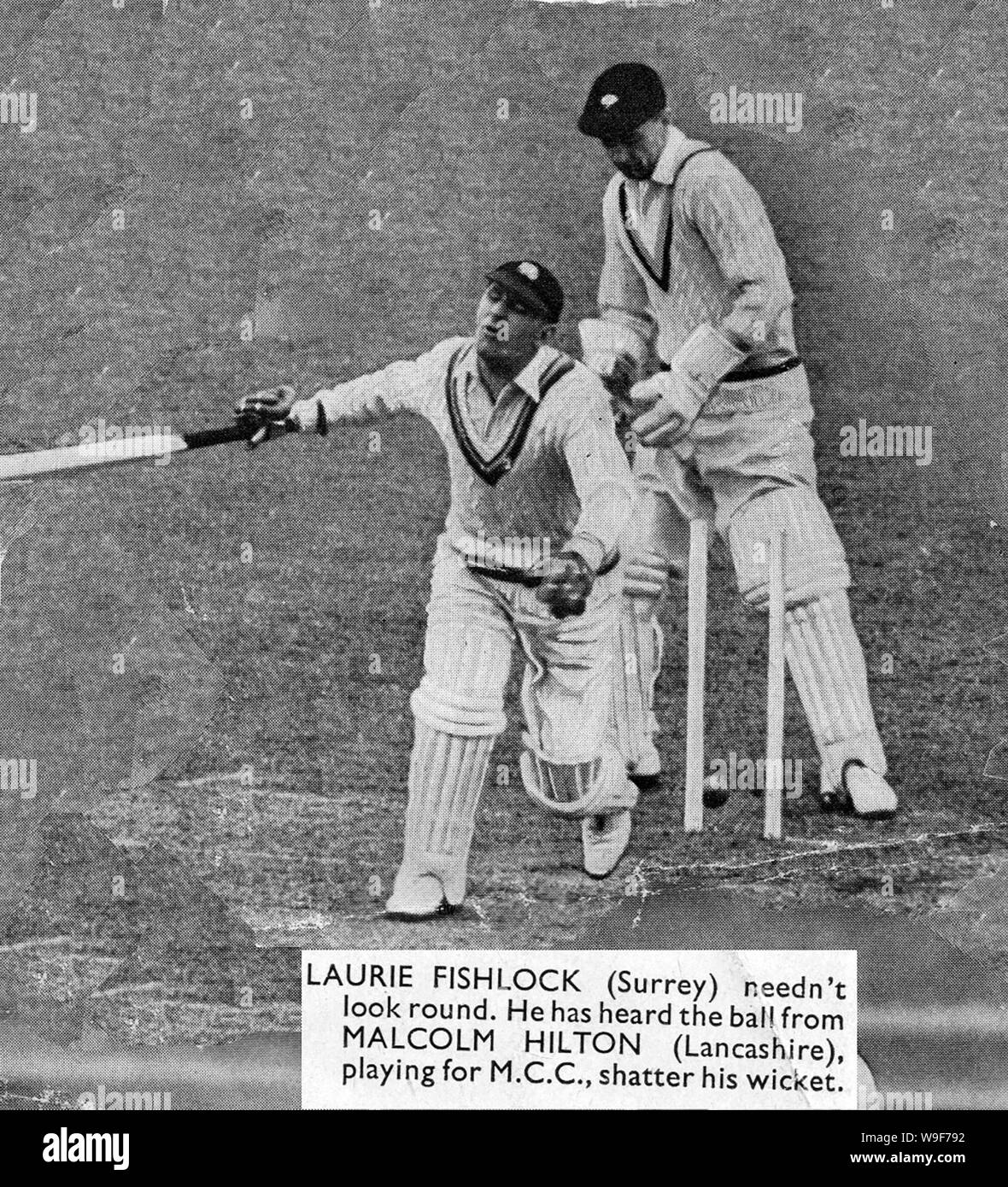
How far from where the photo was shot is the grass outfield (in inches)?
247

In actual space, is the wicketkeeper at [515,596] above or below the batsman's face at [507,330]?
below

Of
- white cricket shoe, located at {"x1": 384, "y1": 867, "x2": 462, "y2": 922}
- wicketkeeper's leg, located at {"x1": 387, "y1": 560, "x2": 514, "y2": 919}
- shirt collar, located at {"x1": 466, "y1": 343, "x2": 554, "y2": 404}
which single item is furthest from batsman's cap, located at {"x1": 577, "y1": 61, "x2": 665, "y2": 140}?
white cricket shoe, located at {"x1": 384, "y1": 867, "x2": 462, "y2": 922}

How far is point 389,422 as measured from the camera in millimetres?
6391

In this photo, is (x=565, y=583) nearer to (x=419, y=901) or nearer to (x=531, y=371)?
(x=531, y=371)

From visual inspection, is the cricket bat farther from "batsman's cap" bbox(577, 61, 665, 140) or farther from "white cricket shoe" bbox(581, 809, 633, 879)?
"white cricket shoe" bbox(581, 809, 633, 879)

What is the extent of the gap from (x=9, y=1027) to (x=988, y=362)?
385 centimetres

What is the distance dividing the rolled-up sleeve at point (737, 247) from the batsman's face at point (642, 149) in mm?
124

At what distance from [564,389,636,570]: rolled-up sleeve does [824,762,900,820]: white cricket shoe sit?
41.5 inches

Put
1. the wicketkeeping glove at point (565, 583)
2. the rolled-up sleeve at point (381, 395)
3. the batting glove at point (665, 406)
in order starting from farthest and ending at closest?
1. the rolled-up sleeve at point (381, 395)
2. the batting glove at point (665, 406)
3. the wicketkeeping glove at point (565, 583)

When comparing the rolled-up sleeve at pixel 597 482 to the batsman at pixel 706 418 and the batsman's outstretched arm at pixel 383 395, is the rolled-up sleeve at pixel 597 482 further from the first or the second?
the batsman's outstretched arm at pixel 383 395

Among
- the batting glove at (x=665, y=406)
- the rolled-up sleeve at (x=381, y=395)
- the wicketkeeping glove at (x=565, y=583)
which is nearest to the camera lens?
the wicketkeeping glove at (x=565, y=583)

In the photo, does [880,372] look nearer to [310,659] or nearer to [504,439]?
[504,439]

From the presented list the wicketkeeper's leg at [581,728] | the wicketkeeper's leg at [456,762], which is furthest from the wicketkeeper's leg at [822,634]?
the wicketkeeper's leg at [456,762]

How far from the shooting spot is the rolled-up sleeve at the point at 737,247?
619cm
